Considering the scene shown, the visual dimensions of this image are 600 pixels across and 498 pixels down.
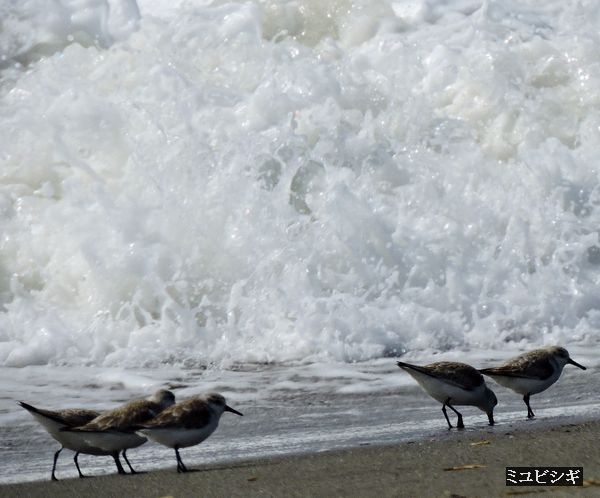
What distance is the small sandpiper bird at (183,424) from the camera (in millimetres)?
4672

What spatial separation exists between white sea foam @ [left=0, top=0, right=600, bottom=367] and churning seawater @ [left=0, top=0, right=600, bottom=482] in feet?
0.07

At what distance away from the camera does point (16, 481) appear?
15.8 feet

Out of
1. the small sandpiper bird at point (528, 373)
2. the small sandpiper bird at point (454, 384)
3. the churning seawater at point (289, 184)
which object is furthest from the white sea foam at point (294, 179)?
the small sandpiper bird at point (454, 384)

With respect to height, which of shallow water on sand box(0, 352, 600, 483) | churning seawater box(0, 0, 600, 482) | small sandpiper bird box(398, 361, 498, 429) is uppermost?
churning seawater box(0, 0, 600, 482)

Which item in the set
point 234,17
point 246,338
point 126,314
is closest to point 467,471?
point 246,338

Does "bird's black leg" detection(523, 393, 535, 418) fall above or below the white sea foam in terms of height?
below

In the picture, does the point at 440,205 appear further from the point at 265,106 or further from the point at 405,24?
the point at 405,24

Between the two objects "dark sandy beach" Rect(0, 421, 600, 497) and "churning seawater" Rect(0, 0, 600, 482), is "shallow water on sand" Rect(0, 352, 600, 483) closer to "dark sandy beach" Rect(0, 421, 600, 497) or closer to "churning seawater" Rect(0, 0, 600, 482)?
"churning seawater" Rect(0, 0, 600, 482)

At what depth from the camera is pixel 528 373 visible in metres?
5.71

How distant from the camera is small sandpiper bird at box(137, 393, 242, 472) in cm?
467

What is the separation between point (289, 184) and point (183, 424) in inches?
191

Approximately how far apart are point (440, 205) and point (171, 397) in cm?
478

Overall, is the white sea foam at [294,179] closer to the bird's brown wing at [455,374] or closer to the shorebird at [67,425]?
the bird's brown wing at [455,374]

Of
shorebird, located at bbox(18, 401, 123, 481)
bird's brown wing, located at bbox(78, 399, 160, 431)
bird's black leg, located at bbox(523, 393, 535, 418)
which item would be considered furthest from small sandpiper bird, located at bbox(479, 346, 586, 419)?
shorebird, located at bbox(18, 401, 123, 481)
